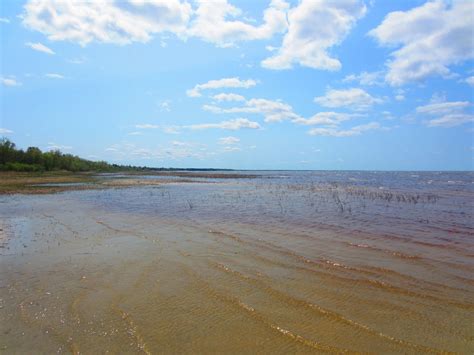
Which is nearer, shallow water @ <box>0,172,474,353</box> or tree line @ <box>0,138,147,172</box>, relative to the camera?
shallow water @ <box>0,172,474,353</box>

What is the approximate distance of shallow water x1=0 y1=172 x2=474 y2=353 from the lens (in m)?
4.64

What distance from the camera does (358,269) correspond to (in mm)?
8031

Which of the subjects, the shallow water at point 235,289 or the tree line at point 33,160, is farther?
the tree line at point 33,160

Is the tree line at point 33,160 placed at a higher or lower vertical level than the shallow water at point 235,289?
higher

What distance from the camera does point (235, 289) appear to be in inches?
261

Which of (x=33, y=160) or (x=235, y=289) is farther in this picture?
(x=33, y=160)

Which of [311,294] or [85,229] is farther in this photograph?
[85,229]

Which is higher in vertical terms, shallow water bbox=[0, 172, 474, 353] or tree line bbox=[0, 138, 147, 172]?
tree line bbox=[0, 138, 147, 172]

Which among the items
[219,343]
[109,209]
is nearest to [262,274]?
[219,343]

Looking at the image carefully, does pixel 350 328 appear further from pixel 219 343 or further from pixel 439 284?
pixel 439 284

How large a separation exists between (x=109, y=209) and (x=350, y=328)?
17336mm

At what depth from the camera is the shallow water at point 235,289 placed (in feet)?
15.2

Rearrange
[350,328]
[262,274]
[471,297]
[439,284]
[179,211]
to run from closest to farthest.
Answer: [350,328], [471,297], [439,284], [262,274], [179,211]

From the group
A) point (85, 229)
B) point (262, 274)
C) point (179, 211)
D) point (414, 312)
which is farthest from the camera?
point (179, 211)
